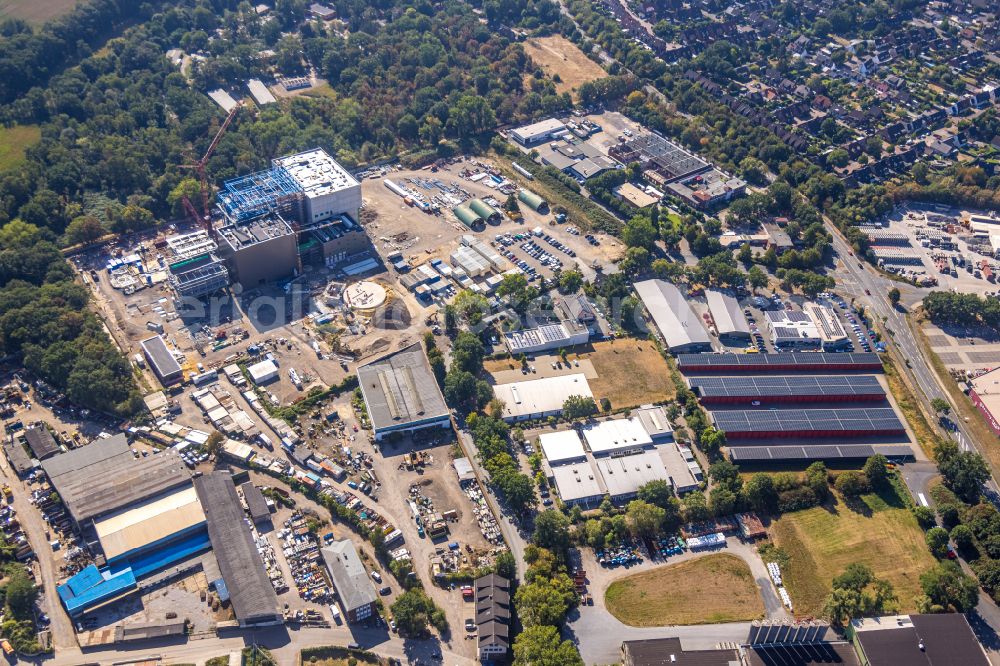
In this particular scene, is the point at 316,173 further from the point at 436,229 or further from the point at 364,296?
the point at 364,296

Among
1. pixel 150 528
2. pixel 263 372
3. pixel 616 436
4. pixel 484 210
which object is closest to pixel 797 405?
pixel 616 436

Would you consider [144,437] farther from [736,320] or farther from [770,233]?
[770,233]

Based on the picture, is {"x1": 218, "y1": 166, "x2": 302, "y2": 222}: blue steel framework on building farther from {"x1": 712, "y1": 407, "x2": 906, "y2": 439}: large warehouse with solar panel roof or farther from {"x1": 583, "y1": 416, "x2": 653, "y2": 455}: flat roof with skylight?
{"x1": 712, "y1": 407, "x2": 906, "y2": 439}: large warehouse with solar panel roof

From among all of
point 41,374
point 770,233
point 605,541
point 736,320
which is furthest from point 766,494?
point 41,374

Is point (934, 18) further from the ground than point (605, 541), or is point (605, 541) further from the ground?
point (934, 18)

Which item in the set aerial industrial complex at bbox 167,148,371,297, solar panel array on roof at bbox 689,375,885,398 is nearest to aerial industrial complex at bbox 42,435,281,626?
aerial industrial complex at bbox 167,148,371,297

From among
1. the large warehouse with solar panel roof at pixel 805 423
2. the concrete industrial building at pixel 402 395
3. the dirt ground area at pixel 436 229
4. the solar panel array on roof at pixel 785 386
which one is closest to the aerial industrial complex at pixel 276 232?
the dirt ground area at pixel 436 229
